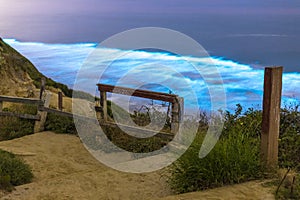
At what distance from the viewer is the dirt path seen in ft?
18.8

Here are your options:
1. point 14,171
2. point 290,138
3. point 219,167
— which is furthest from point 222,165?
point 14,171

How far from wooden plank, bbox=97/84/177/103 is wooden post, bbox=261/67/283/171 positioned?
2899 millimetres

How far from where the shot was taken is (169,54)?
8.52 metres

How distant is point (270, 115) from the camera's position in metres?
6.30


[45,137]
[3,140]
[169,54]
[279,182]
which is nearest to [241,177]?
[279,182]

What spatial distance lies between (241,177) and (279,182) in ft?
1.61

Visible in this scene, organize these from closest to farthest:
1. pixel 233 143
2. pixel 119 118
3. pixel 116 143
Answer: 1. pixel 233 143
2. pixel 116 143
3. pixel 119 118

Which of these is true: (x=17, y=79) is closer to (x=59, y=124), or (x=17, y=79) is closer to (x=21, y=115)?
(x=21, y=115)

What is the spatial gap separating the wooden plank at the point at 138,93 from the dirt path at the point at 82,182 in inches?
61.8

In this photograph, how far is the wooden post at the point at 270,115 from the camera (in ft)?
20.5

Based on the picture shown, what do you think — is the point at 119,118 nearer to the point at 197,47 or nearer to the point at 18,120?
the point at 18,120

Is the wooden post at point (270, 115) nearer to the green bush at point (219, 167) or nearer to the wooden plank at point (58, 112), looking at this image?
the green bush at point (219, 167)

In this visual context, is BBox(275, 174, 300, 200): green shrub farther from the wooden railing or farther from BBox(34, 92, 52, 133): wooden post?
BBox(34, 92, 52, 133): wooden post

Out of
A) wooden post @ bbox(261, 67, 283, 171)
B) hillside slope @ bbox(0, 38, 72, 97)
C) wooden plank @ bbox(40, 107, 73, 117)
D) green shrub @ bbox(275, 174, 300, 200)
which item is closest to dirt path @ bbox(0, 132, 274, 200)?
green shrub @ bbox(275, 174, 300, 200)
